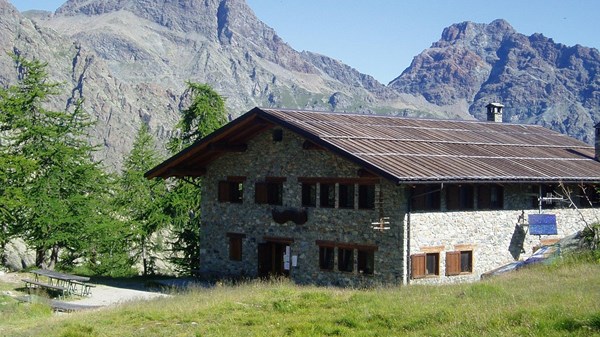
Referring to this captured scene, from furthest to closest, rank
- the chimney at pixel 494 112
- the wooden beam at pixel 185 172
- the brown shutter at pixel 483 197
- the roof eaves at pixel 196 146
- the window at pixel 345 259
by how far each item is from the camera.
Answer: the chimney at pixel 494 112 < the wooden beam at pixel 185 172 < the roof eaves at pixel 196 146 < the brown shutter at pixel 483 197 < the window at pixel 345 259

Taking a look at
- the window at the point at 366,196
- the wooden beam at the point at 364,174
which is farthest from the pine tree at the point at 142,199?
the wooden beam at the point at 364,174

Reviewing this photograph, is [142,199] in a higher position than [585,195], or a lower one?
lower

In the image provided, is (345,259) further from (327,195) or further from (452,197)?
(452,197)

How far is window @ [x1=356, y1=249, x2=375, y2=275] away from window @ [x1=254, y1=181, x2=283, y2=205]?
4.59 meters

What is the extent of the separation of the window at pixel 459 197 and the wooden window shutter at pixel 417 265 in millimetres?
2393

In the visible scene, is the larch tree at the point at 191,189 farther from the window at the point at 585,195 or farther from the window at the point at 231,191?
the window at the point at 585,195

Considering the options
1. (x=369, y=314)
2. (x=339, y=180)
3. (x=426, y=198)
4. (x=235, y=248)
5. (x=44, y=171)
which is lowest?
(x=369, y=314)

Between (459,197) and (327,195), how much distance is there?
4880mm

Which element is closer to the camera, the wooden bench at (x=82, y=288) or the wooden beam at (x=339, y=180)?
the wooden beam at (x=339, y=180)

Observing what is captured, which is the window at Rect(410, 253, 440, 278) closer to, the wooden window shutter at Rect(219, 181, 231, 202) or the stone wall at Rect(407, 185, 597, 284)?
the stone wall at Rect(407, 185, 597, 284)

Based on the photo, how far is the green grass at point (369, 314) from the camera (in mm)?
Answer: 13586

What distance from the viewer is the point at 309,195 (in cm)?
2984

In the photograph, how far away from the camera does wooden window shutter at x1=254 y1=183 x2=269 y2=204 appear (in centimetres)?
3133

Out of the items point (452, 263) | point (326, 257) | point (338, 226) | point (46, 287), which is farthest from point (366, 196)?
point (46, 287)
